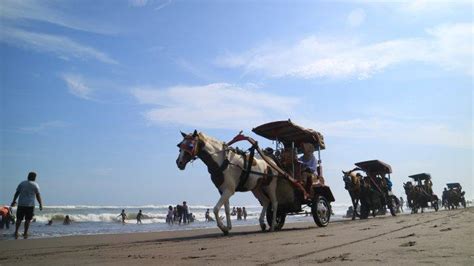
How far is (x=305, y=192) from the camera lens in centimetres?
1178

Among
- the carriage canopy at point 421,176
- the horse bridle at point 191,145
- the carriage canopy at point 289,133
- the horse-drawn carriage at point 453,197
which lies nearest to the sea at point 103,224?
the carriage canopy at point 289,133

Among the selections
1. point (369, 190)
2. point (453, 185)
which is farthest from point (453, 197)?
point (369, 190)

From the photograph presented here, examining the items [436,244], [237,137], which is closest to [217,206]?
[237,137]

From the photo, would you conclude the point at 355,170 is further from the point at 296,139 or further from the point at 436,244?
the point at 436,244

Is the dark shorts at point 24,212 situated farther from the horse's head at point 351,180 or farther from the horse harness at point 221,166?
the horse's head at point 351,180

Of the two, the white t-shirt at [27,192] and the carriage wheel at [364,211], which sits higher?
the white t-shirt at [27,192]

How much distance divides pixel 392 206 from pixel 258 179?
14263mm

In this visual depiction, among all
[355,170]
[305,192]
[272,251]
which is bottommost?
[272,251]

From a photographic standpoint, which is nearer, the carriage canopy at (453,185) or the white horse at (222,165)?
the white horse at (222,165)

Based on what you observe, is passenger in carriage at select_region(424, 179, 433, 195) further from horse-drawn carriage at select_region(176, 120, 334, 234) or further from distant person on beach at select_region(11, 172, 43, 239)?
distant person on beach at select_region(11, 172, 43, 239)

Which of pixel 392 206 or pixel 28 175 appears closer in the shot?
pixel 28 175

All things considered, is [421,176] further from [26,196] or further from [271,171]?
[26,196]

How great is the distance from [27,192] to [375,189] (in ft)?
55.0

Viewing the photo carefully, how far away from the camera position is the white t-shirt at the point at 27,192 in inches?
453
